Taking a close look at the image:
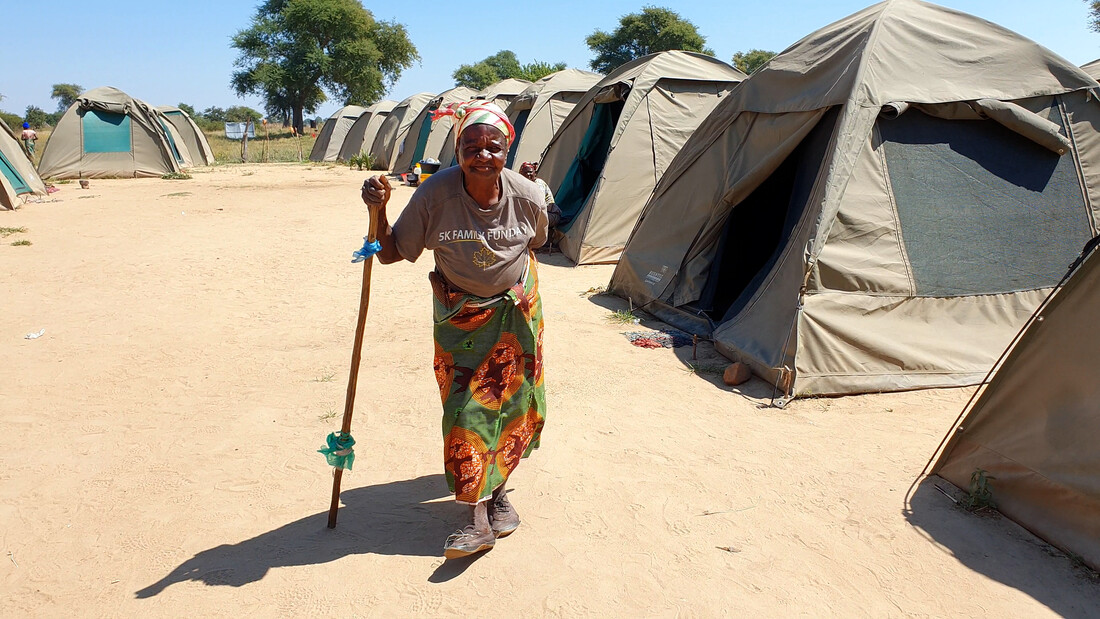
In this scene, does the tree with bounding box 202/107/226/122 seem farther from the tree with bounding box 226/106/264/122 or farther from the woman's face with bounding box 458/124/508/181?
the woman's face with bounding box 458/124/508/181

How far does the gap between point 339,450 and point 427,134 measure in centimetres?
1720

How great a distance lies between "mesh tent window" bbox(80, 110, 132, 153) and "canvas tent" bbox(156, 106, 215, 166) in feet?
19.2

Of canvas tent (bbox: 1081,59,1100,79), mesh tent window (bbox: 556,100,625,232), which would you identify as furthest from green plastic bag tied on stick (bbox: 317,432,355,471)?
canvas tent (bbox: 1081,59,1100,79)

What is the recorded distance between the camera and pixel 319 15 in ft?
118

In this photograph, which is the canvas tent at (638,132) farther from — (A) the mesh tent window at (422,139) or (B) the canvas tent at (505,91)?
(A) the mesh tent window at (422,139)

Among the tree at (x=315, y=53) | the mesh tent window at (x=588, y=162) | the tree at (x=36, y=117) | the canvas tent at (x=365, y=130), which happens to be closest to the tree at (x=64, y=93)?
the tree at (x=36, y=117)

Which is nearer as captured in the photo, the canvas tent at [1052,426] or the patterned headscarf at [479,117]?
the patterned headscarf at [479,117]

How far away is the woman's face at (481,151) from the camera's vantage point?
278 cm

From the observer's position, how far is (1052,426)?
3186mm

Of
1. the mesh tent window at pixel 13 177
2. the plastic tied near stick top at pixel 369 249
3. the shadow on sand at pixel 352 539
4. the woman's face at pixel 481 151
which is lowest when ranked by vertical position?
the shadow on sand at pixel 352 539

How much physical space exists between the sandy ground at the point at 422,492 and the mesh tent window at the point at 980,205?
0.99m

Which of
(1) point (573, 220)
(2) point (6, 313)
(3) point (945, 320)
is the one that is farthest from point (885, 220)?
(2) point (6, 313)

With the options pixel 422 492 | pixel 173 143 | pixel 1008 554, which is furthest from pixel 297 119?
pixel 1008 554

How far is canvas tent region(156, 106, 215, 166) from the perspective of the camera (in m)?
25.0
